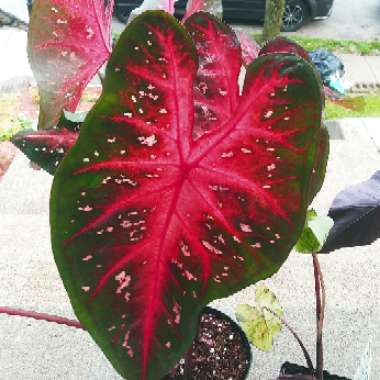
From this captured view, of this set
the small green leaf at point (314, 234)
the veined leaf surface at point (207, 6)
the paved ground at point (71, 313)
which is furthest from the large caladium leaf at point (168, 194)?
the paved ground at point (71, 313)

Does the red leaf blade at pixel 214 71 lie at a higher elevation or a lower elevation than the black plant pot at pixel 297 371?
higher

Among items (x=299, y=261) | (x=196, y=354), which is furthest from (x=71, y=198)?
(x=299, y=261)

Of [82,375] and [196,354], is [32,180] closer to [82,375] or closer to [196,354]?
[82,375]

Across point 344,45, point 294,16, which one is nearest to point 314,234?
point 344,45

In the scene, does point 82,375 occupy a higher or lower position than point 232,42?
lower

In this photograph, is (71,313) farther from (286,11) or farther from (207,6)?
(286,11)

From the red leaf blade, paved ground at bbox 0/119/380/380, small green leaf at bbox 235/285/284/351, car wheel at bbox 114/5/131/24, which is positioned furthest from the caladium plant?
car wheel at bbox 114/5/131/24

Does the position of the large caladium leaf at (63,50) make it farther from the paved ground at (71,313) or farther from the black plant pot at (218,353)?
the paved ground at (71,313)
